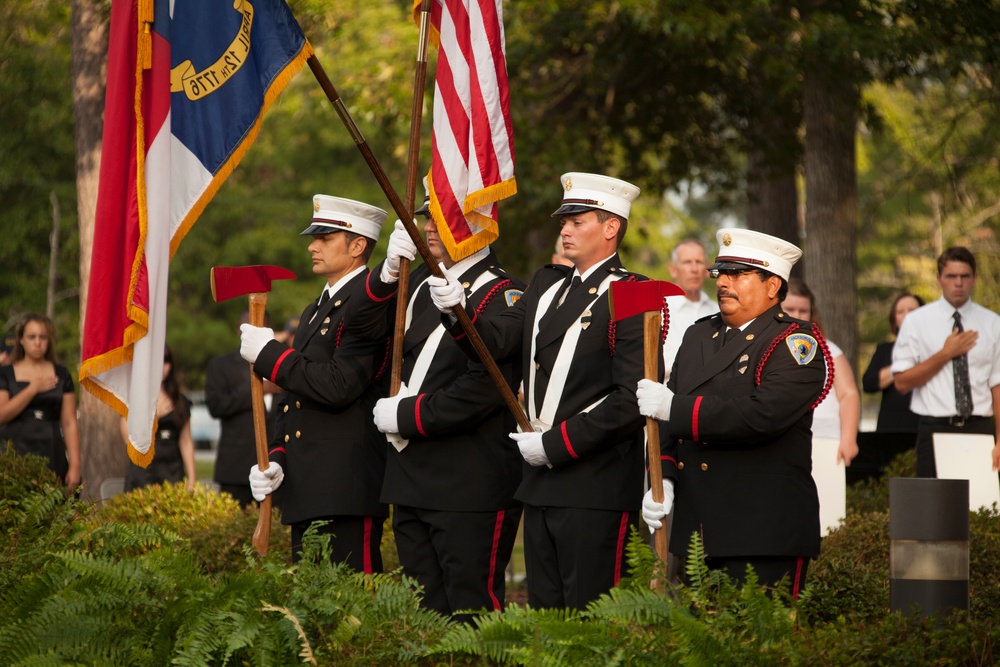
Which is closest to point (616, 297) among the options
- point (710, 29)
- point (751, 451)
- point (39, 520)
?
point (751, 451)

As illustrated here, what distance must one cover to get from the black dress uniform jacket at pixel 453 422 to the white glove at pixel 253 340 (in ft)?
1.70

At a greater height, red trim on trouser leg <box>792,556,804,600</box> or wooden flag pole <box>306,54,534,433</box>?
wooden flag pole <box>306,54,534,433</box>

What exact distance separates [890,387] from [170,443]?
5.73 m

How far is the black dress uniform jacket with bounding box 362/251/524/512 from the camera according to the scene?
597cm

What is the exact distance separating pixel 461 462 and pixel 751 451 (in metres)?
1.40

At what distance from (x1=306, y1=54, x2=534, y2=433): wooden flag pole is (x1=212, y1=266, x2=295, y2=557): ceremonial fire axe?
94cm

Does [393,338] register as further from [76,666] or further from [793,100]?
[793,100]

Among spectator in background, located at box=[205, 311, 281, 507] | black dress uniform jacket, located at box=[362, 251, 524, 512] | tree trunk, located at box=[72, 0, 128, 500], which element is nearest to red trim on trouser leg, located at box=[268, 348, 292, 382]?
black dress uniform jacket, located at box=[362, 251, 524, 512]

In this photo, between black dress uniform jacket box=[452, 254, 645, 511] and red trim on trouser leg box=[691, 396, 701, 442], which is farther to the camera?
black dress uniform jacket box=[452, 254, 645, 511]

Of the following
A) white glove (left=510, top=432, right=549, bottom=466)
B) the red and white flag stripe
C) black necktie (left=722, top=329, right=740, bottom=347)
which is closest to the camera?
black necktie (left=722, top=329, right=740, bottom=347)

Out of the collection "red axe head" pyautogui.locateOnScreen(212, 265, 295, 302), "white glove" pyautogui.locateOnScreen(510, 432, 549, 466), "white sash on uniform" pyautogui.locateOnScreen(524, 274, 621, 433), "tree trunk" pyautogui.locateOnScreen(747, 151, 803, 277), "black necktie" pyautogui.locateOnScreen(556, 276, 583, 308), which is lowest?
"white glove" pyautogui.locateOnScreen(510, 432, 549, 466)

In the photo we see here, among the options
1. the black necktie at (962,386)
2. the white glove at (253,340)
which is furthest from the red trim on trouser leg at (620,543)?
the black necktie at (962,386)

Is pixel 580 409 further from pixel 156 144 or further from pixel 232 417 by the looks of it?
pixel 232 417

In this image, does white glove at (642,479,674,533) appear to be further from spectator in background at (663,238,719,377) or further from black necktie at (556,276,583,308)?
spectator in background at (663,238,719,377)
